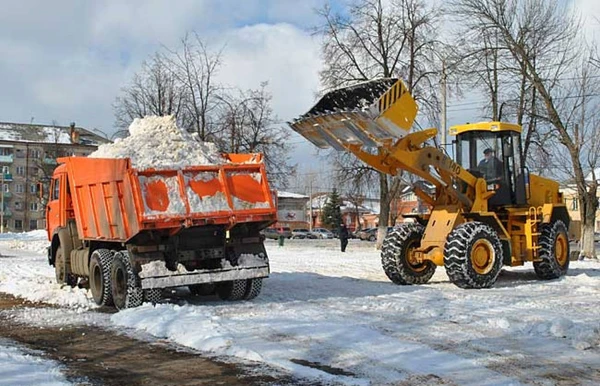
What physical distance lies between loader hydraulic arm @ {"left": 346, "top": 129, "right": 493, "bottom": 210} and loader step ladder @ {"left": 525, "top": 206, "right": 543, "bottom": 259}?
4.80 ft

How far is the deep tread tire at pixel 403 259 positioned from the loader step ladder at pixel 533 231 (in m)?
2.09

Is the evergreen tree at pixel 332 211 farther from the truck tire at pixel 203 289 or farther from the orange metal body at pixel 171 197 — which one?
the orange metal body at pixel 171 197

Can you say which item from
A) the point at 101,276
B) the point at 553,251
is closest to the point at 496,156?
the point at 553,251

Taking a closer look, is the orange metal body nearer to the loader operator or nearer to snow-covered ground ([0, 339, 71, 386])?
snow-covered ground ([0, 339, 71, 386])

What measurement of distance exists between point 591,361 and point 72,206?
1023 cm

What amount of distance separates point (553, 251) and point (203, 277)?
7.78m

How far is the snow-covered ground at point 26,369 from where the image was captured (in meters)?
6.94

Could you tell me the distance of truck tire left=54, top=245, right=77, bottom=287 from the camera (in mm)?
15062

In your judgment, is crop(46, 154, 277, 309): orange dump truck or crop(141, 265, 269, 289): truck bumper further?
crop(141, 265, 269, 289): truck bumper

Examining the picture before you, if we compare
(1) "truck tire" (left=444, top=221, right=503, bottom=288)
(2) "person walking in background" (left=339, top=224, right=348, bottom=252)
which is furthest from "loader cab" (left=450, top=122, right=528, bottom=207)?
(2) "person walking in background" (left=339, top=224, right=348, bottom=252)

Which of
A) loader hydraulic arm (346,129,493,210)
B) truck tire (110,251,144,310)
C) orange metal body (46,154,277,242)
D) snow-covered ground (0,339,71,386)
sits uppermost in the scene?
loader hydraulic arm (346,129,493,210)

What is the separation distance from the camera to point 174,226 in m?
11.5

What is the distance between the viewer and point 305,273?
18703mm

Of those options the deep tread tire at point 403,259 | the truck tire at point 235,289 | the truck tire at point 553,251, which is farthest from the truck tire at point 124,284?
the truck tire at point 553,251
